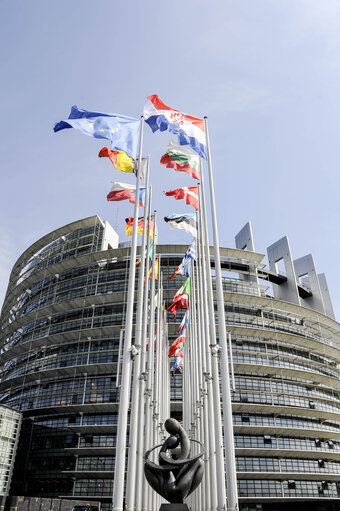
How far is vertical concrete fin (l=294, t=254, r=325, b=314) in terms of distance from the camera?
71625 millimetres

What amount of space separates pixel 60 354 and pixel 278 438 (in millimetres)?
32390

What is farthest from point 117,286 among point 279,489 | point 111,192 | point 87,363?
point 111,192

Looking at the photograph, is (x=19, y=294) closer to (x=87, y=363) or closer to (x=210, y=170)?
(x=87, y=363)

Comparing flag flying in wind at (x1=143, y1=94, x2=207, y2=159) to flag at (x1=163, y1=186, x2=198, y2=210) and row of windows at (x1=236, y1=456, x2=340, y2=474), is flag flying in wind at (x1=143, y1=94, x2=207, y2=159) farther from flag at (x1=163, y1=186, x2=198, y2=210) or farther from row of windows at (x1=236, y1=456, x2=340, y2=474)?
row of windows at (x1=236, y1=456, x2=340, y2=474)

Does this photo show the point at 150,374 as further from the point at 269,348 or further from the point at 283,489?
the point at 269,348

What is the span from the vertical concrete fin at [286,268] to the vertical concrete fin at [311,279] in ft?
18.2

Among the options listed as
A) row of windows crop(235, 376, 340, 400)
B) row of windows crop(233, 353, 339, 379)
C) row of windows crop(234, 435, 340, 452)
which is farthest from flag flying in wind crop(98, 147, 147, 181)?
row of windows crop(234, 435, 340, 452)

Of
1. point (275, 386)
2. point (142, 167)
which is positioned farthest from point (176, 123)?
point (275, 386)

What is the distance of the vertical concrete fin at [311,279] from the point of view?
7162 cm

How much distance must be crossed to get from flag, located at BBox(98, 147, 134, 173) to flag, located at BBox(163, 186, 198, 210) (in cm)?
489

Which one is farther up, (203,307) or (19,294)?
(19,294)

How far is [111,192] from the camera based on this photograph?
868 inches

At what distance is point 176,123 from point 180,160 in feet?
7.48

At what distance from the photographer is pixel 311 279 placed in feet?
241
